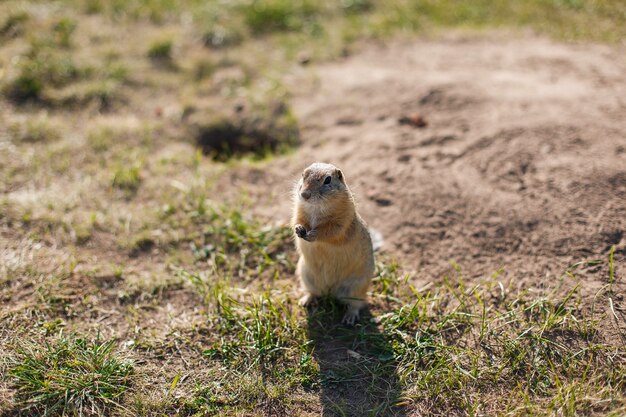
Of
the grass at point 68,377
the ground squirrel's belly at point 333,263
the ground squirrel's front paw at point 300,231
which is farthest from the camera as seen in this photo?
the ground squirrel's belly at point 333,263

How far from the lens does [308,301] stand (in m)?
4.30

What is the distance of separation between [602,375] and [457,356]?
0.89 meters

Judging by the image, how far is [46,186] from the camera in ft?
17.6

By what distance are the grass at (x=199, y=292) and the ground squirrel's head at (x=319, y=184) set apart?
A: 90 cm

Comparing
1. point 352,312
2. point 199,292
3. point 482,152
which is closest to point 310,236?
point 352,312

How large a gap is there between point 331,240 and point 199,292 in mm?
1184

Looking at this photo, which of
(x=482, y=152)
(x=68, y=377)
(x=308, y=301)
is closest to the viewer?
(x=68, y=377)

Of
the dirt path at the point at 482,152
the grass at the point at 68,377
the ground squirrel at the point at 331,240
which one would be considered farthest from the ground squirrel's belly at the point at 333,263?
the grass at the point at 68,377

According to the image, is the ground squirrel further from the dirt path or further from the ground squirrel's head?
the dirt path

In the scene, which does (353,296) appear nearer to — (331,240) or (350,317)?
(350,317)

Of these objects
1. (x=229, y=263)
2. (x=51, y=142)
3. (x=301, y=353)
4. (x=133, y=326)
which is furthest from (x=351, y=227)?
(x=51, y=142)

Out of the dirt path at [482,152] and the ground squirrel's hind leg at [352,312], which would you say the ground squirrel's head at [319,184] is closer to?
the ground squirrel's hind leg at [352,312]

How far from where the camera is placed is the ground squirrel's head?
385cm

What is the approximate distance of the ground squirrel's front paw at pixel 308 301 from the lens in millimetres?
4293
